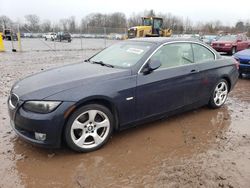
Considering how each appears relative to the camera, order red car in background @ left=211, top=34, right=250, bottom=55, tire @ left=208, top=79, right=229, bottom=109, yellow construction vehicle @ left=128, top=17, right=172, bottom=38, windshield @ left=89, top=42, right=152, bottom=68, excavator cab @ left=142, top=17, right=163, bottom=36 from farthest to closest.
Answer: excavator cab @ left=142, top=17, right=163, bottom=36
yellow construction vehicle @ left=128, top=17, right=172, bottom=38
red car in background @ left=211, top=34, right=250, bottom=55
tire @ left=208, top=79, right=229, bottom=109
windshield @ left=89, top=42, right=152, bottom=68

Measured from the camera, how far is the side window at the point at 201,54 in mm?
4766

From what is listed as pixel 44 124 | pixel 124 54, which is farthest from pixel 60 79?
pixel 124 54

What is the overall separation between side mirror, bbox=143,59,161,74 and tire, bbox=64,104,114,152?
932mm

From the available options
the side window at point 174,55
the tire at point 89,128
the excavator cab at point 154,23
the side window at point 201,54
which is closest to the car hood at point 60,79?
the tire at point 89,128

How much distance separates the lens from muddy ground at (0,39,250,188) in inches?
113

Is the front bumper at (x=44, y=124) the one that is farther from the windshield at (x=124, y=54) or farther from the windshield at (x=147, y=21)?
the windshield at (x=147, y=21)

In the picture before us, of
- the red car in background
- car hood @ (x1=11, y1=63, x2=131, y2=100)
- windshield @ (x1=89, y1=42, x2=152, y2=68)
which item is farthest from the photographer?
the red car in background

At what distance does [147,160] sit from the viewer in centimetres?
330

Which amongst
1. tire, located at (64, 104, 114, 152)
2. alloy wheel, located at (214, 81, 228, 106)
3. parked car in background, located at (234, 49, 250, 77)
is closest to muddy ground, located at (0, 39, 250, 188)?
tire, located at (64, 104, 114, 152)

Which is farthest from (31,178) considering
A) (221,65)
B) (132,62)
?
(221,65)

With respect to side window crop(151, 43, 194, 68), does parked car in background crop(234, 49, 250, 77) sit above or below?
below

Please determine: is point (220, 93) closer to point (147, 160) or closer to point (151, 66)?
point (151, 66)

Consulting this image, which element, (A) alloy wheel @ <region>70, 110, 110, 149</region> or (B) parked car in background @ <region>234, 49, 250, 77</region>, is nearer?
(A) alloy wheel @ <region>70, 110, 110, 149</region>

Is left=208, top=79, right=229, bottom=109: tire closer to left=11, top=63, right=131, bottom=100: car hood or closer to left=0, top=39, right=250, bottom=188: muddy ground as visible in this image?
left=0, top=39, right=250, bottom=188: muddy ground
